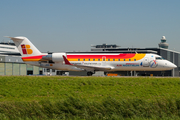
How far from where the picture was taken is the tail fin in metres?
41.9

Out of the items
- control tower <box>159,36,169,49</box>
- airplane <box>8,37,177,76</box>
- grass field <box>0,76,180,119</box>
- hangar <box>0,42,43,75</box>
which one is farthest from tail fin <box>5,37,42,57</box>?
control tower <box>159,36,169,49</box>

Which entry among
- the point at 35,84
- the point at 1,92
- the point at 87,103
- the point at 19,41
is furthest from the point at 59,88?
the point at 19,41

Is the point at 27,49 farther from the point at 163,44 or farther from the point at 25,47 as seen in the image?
the point at 163,44

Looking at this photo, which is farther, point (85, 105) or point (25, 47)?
point (25, 47)

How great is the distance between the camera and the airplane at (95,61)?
40.2 meters

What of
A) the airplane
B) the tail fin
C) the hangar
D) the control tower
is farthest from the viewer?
the control tower

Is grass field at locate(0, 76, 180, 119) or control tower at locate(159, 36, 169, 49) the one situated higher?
control tower at locate(159, 36, 169, 49)

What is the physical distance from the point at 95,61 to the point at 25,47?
1231cm

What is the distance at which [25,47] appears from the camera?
41.9 metres

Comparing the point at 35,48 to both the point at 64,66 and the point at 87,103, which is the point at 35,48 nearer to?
the point at 64,66

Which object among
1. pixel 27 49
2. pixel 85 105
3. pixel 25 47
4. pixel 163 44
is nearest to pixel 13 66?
pixel 25 47

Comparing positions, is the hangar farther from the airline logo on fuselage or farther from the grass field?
the grass field

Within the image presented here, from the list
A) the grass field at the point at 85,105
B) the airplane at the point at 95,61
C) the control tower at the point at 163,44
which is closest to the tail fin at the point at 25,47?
the airplane at the point at 95,61

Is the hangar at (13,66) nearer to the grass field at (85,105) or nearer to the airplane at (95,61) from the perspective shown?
the airplane at (95,61)
